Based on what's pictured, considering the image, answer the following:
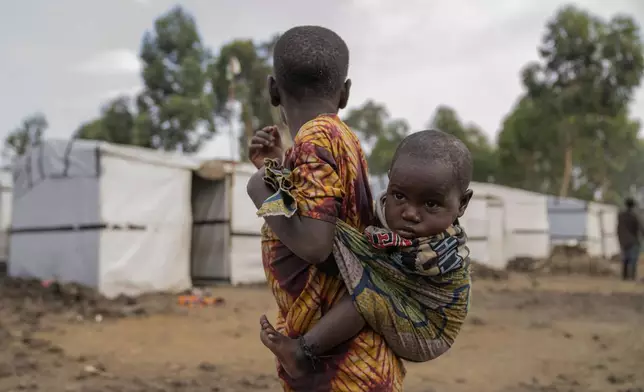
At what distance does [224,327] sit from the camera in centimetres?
615

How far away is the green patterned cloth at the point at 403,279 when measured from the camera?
1187 mm

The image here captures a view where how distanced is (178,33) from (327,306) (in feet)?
69.1

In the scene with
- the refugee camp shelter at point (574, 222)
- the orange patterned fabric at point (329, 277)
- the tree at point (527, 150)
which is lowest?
the refugee camp shelter at point (574, 222)

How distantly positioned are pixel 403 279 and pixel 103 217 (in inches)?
279

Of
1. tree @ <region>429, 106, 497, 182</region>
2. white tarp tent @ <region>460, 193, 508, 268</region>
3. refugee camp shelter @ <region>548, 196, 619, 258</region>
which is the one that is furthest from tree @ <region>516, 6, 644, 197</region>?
tree @ <region>429, 106, 497, 182</region>

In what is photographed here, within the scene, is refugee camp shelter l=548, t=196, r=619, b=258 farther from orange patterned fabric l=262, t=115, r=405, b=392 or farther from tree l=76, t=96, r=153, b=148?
orange patterned fabric l=262, t=115, r=405, b=392

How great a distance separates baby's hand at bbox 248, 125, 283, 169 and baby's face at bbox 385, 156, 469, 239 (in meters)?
0.39

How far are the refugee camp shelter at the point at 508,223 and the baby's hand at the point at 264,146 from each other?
1286 centimetres

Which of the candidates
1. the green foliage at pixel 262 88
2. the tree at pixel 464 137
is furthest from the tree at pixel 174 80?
the tree at pixel 464 137

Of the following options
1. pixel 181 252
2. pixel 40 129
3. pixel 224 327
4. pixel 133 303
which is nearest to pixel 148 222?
pixel 181 252

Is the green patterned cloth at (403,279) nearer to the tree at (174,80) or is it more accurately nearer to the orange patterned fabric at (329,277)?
the orange patterned fabric at (329,277)

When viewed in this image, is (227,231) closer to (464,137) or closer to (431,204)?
(431,204)

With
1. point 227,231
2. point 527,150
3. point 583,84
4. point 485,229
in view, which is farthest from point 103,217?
point 527,150

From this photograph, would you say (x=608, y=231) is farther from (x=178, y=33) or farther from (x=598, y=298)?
(x=178, y=33)
